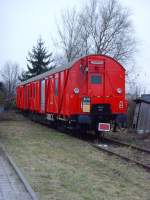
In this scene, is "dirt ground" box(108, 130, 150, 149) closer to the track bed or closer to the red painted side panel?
the red painted side panel

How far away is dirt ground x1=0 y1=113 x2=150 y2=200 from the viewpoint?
862 cm

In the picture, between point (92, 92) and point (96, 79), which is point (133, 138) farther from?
point (96, 79)

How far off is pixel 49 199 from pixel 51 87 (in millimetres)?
16212

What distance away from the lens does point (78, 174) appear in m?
10.5

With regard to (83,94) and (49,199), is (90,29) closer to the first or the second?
(83,94)

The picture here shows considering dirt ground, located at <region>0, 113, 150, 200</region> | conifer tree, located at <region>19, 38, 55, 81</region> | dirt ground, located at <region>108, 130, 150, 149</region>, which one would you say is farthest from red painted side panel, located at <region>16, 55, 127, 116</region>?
conifer tree, located at <region>19, 38, 55, 81</region>

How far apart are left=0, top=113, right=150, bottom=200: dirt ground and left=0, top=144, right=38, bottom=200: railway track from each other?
0.20 metres

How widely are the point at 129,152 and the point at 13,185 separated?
7.63 m

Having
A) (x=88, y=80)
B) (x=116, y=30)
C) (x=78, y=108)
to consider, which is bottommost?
(x=78, y=108)

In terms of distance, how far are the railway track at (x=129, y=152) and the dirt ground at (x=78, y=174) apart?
0.31 metres

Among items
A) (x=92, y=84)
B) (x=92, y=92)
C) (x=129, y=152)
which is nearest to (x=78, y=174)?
(x=129, y=152)

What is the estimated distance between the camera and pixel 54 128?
26.2 metres

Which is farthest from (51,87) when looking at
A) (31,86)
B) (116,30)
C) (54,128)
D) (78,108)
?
(116,30)

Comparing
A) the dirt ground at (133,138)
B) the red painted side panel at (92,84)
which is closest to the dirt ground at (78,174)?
the dirt ground at (133,138)
